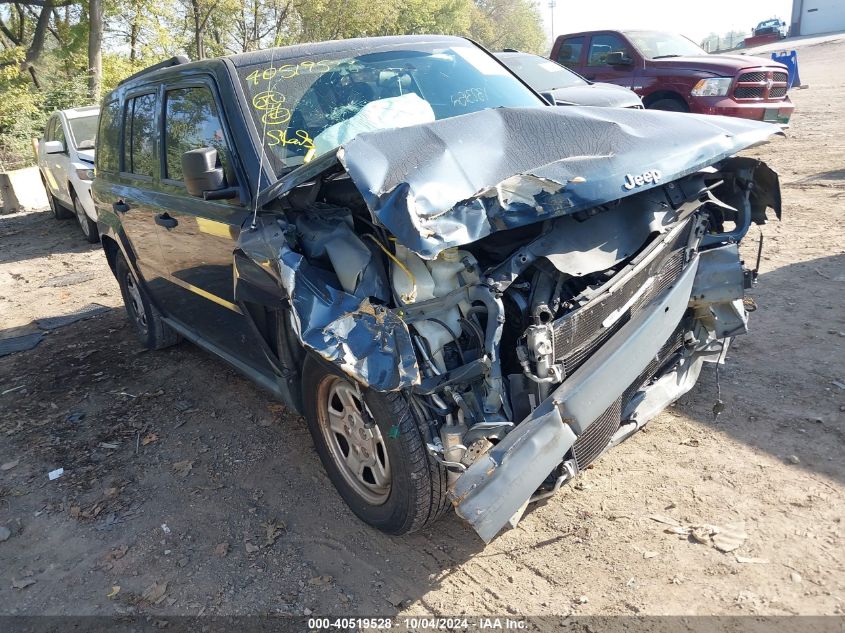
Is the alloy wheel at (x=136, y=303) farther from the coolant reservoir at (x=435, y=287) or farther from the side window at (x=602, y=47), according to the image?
the side window at (x=602, y=47)

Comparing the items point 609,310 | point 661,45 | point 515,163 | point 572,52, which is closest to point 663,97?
point 661,45

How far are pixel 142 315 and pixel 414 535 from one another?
3650 mm

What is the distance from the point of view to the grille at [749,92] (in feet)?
31.2

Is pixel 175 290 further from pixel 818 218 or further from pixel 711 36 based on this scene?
pixel 711 36

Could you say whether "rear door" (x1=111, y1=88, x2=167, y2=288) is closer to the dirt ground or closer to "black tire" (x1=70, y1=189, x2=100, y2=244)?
the dirt ground

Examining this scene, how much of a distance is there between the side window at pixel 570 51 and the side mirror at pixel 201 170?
977 cm

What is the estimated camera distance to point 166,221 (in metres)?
4.11

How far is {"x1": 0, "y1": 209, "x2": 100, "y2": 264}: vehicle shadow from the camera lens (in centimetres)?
1019

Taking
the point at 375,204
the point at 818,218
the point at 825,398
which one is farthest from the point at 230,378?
the point at 818,218

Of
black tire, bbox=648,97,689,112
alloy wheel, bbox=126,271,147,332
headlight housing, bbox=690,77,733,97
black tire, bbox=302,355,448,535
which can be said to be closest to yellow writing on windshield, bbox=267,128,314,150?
black tire, bbox=302,355,448,535

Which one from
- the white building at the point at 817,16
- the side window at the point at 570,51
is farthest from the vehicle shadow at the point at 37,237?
the white building at the point at 817,16

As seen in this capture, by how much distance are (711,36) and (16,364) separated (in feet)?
237

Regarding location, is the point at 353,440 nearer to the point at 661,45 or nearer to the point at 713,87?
the point at 713,87

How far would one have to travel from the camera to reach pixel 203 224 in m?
3.65
